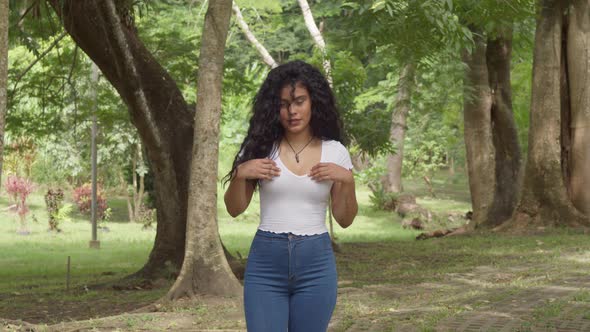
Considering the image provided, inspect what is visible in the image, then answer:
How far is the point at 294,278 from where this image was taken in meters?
4.07

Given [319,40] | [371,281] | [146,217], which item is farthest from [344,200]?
[146,217]

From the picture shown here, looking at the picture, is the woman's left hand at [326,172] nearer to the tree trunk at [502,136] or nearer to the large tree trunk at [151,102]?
the large tree trunk at [151,102]

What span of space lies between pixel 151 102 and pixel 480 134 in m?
11.0

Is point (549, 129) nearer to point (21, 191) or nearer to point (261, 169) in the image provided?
point (21, 191)

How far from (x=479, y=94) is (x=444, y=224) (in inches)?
358

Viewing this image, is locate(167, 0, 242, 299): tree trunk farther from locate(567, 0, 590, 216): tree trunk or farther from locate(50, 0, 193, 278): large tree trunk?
locate(567, 0, 590, 216): tree trunk

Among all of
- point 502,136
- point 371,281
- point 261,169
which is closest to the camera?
point 261,169

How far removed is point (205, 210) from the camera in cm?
1091

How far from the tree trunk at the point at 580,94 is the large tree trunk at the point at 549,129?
21 mm

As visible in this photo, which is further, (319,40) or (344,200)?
(319,40)

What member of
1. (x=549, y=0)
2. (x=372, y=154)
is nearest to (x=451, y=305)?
(x=372, y=154)

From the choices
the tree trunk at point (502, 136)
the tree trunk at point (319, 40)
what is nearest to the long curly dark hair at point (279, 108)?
the tree trunk at point (319, 40)

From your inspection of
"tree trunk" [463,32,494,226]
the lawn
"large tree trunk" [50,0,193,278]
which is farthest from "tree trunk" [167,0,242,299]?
"tree trunk" [463,32,494,226]

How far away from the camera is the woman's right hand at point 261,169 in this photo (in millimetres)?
4078
